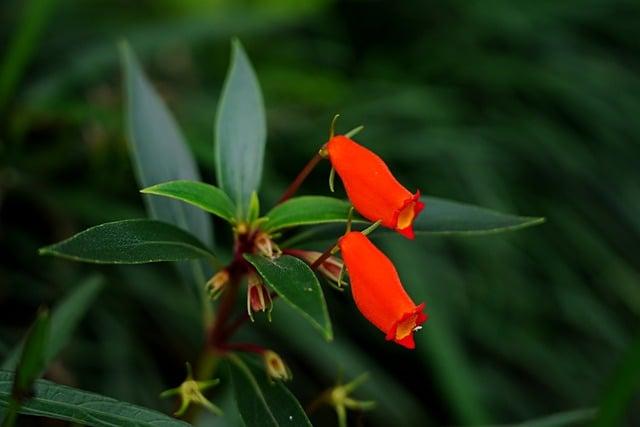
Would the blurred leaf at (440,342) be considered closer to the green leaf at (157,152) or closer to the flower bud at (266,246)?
the green leaf at (157,152)

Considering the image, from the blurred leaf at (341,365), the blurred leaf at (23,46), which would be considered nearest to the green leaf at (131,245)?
the blurred leaf at (341,365)

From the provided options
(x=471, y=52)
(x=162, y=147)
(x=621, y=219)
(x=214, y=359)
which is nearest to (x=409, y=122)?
(x=471, y=52)

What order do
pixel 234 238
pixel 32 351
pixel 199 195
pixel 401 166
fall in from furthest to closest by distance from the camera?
pixel 401 166, pixel 234 238, pixel 199 195, pixel 32 351

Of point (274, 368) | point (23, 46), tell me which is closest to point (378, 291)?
point (274, 368)

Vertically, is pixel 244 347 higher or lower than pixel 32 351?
lower

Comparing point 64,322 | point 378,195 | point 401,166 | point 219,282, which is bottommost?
point 401,166

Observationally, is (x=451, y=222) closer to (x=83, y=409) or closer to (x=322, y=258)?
(x=322, y=258)

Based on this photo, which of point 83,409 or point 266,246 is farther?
point 266,246
